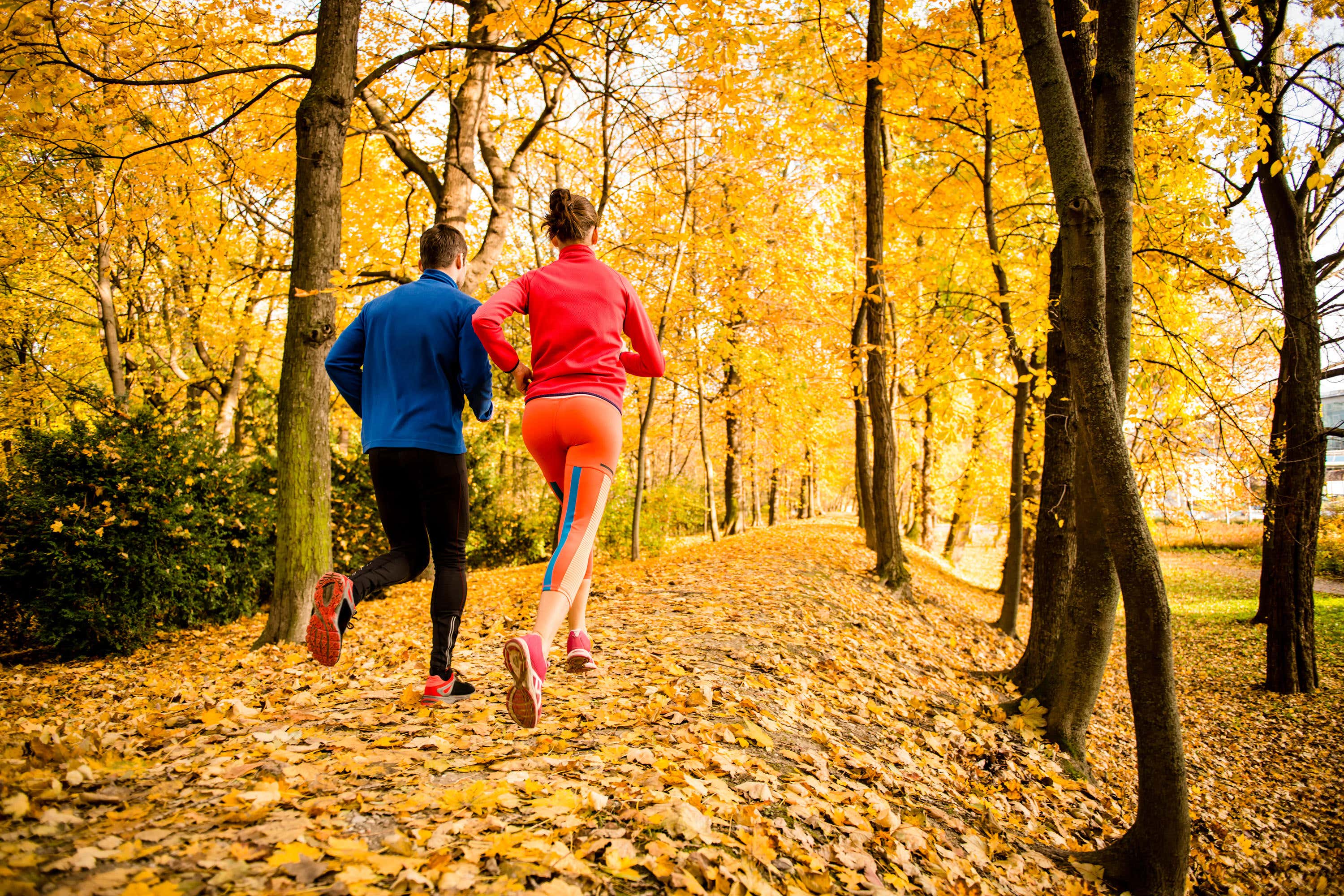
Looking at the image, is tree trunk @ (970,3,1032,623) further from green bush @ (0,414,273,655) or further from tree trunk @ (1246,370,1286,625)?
green bush @ (0,414,273,655)

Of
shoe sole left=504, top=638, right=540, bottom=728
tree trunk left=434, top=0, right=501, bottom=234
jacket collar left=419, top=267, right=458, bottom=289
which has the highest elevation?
tree trunk left=434, top=0, right=501, bottom=234

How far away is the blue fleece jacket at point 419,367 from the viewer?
3.02m

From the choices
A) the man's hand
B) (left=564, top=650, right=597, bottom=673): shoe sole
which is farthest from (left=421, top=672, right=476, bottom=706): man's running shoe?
the man's hand

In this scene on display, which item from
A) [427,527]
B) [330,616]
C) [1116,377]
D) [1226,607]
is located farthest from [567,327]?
[1226,607]

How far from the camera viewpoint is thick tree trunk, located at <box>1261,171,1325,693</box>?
8125mm

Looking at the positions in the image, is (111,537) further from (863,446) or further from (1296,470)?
(1296,470)

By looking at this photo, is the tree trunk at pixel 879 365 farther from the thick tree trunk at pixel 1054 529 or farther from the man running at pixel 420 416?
the man running at pixel 420 416

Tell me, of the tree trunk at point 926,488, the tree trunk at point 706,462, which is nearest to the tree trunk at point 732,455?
the tree trunk at point 706,462

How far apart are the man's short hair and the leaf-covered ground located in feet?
7.46

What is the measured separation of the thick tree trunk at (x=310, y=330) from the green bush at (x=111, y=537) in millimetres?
2455

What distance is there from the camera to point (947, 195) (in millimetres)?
10328

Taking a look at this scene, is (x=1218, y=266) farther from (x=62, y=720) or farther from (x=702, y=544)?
(x=62, y=720)

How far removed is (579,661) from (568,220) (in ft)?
7.73

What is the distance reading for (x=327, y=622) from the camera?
2.81 metres
